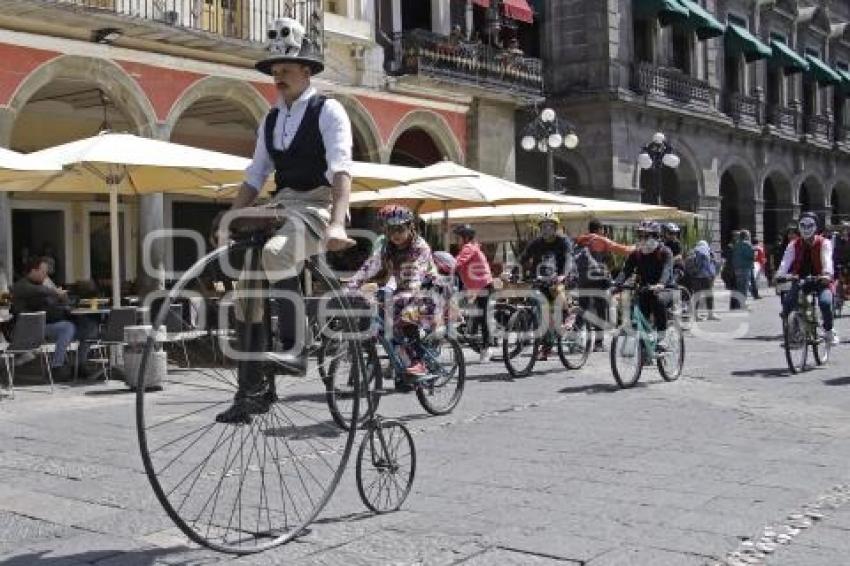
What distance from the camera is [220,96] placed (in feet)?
57.7

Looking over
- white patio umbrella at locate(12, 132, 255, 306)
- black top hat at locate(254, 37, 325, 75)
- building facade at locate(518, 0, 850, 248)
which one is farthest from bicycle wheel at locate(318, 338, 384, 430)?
building facade at locate(518, 0, 850, 248)

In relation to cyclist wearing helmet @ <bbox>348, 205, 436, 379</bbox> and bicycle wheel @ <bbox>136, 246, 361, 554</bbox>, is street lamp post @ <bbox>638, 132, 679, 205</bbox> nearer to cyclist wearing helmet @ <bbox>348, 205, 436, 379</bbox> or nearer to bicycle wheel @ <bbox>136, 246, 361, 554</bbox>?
cyclist wearing helmet @ <bbox>348, 205, 436, 379</bbox>

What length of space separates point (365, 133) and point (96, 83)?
5.66 metres

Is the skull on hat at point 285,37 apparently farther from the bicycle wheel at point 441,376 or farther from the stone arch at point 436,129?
the stone arch at point 436,129

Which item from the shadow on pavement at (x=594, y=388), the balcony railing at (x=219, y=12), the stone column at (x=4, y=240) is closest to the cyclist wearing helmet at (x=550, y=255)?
the shadow on pavement at (x=594, y=388)

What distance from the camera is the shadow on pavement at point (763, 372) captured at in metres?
11.3

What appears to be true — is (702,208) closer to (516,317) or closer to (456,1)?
(456,1)

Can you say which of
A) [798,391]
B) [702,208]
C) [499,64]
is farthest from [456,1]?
[798,391]

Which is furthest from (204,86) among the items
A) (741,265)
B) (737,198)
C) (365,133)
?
(737,198)

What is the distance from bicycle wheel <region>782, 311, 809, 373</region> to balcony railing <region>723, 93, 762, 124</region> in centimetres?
2271

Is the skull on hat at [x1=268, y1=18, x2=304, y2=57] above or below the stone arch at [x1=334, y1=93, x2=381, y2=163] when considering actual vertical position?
below

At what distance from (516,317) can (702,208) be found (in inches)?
836

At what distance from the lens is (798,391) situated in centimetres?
992

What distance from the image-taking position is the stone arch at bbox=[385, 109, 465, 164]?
20938 millimetres
